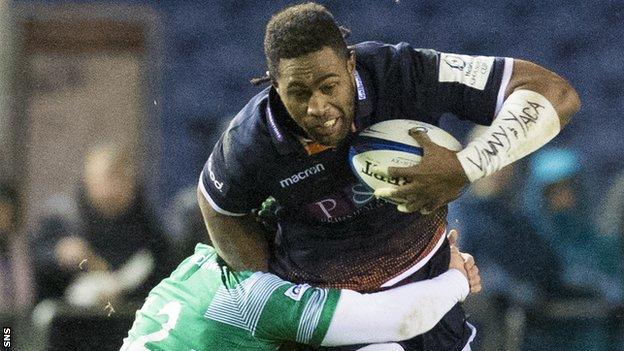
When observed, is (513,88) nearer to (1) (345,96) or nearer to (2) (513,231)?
(1) (345,96)

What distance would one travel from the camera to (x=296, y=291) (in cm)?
470

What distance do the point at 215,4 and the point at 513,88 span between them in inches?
162

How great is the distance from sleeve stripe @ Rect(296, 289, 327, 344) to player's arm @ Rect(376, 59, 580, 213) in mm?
521

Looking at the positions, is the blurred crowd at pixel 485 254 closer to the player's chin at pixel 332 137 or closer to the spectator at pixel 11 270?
the spectator at pixel 11 270

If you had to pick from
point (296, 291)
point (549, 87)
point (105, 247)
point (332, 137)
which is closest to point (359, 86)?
point (332, 137)

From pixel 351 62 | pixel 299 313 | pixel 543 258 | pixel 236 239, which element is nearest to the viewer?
pixel 351 62

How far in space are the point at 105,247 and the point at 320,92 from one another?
2.83 meters

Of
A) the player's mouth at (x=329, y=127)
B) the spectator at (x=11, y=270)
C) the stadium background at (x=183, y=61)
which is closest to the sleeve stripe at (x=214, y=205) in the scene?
the player's mouth at (x=329, y=127)

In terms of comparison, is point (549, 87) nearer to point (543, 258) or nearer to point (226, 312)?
point (226, 312)

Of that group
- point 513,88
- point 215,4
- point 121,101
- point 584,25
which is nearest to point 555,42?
point 584,25

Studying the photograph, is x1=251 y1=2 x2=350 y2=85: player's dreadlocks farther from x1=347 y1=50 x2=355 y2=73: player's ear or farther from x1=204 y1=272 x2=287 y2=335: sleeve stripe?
x1=204 y1=272 x2=287 y2=335: sleeve stripe

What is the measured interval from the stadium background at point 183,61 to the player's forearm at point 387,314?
3446 mm

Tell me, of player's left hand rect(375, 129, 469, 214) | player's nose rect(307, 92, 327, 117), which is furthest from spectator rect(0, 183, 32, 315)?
player's left hand rect(375, 129, 469, 214)

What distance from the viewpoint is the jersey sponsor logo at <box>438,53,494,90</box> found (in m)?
4.53
